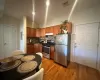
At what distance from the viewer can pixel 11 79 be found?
Result: 0.90 m

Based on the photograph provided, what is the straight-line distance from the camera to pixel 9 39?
14.2 feet

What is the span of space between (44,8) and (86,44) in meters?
2.66

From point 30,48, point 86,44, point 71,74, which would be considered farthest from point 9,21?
point 86,44

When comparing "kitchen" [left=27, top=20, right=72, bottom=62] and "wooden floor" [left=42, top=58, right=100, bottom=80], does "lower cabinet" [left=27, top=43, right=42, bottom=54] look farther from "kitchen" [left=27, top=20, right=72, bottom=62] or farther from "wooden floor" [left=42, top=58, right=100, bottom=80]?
"wooden floor" [left=42, top=58, right=100, bottom=80]

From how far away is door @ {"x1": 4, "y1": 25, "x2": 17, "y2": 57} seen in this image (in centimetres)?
418

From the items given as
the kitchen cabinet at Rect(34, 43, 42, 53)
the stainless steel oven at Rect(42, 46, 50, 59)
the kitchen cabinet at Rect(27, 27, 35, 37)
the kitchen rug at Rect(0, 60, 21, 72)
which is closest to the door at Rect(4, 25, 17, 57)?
the kitchen cabinet at Rect(27, 27, 35, 37)

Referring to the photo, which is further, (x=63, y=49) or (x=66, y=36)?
(x=63, y=49)

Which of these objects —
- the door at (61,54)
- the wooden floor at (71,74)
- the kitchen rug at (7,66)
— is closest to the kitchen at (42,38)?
the door at (61,54)

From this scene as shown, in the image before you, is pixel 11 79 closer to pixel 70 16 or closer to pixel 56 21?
pixel 70 16

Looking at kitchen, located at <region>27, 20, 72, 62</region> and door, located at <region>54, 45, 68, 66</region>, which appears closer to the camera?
door, located at <region>54, 45, 68, 66</region>

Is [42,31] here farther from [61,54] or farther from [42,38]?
[61,54]

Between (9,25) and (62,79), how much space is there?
4.50 m

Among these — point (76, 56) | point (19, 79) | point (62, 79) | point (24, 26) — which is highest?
point (24, 26)

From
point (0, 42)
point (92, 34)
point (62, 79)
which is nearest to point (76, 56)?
point (92, 34)
